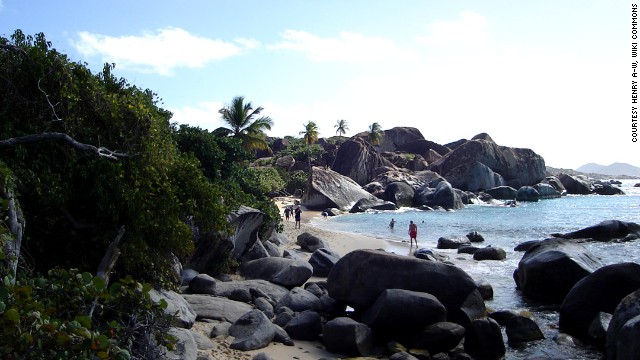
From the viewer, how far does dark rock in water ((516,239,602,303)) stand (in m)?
13.9

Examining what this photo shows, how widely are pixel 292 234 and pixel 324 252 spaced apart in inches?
394

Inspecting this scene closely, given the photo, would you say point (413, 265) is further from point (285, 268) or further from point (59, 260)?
point (59, 260)

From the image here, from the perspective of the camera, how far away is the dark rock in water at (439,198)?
1939 inches

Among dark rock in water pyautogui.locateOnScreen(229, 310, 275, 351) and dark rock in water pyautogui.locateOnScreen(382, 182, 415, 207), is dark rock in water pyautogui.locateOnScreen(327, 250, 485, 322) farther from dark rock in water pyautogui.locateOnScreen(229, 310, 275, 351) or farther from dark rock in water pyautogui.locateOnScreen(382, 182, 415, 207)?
dark rock in water pyautogui.locateOnScreen(382, 182, 415, 207)

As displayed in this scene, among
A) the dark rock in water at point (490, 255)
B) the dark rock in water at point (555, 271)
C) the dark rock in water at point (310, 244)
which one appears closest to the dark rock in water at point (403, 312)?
the dark rock in water at point (555, 271)

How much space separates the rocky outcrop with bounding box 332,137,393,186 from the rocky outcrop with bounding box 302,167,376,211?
1278 centimetres

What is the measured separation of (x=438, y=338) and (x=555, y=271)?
5510 mm

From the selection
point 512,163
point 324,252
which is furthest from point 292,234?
point 512,163

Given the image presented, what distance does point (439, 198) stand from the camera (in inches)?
1957

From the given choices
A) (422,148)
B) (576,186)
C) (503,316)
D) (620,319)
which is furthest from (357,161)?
(620,319)

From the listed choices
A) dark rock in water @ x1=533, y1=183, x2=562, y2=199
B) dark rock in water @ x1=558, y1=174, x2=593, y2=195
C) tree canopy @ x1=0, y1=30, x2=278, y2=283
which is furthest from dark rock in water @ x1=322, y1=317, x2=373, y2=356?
dark rock in water @ x1=558, y1=174, x2=593, y2=195

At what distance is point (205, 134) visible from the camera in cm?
1731

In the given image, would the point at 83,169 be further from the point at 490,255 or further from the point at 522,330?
the point at 490,255

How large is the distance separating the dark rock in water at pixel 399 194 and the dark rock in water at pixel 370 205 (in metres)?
2.01
